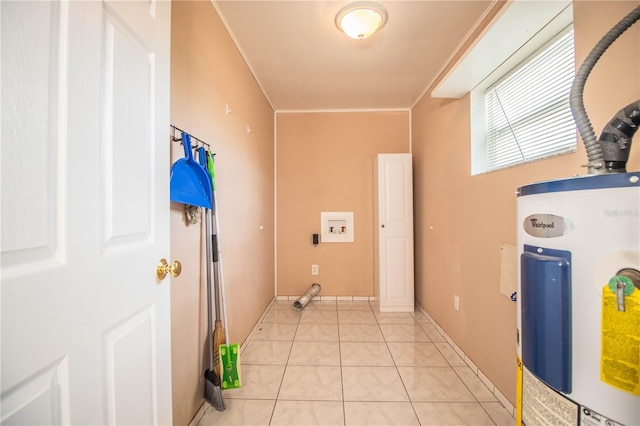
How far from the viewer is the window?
1.26 m

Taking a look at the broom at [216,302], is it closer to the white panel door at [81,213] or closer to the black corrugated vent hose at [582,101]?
the white panel door at [81,213]

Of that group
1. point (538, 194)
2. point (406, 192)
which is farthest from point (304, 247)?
point (538, 194)

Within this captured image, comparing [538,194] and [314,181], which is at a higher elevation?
[314,181]

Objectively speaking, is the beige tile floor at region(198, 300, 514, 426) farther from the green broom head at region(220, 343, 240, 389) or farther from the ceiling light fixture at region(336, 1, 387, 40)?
the ceiling light fixture at region(336, 1, 387, 40)

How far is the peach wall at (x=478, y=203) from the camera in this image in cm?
96

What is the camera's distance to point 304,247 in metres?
3.35

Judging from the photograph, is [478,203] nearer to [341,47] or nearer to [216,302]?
[341,47]

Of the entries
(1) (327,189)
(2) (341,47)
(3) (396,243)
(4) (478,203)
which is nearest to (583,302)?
(4) (478,203)

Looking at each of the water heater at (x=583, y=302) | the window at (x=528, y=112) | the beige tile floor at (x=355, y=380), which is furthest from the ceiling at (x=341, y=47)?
the beige tile floor at (x=355, y=380)

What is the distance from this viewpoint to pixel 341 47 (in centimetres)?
203

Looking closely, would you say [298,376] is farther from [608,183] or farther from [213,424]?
[608,183]

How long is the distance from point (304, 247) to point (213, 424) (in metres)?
2.14

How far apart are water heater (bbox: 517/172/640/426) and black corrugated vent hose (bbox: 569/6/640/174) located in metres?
0.19

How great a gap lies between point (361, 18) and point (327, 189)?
6.52 feet
